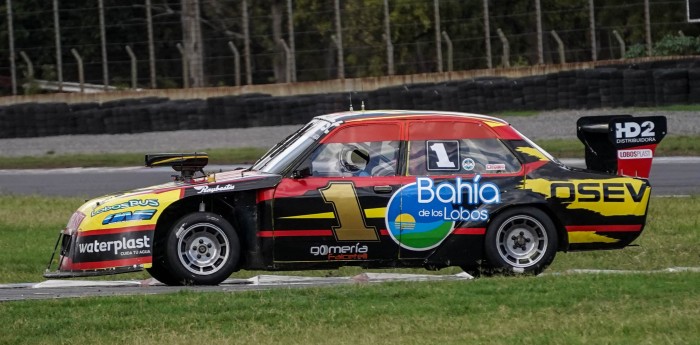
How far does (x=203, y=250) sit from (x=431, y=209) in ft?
5.88

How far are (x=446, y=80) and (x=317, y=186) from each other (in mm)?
21389

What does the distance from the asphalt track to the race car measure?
24.9 ft

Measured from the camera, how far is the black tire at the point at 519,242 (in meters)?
10.1

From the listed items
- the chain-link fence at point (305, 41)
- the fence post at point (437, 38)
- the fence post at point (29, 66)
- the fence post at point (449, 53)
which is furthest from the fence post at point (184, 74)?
the fence post at point (449, 53)

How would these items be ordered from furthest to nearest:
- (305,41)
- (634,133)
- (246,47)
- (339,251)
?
(305,41), (246,47), (634,133), (339,251)

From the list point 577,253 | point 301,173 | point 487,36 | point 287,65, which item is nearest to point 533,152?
point 301,173

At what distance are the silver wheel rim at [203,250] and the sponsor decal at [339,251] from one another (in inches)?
27.3

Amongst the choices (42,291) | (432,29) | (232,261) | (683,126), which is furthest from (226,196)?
(432,29)

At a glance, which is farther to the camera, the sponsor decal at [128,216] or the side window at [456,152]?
the side window at [456,152]

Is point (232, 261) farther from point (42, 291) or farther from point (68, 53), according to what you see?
point (68, 53)

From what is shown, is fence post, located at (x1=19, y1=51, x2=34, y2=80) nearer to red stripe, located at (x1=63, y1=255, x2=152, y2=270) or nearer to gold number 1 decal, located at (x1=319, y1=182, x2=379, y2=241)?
red stripe, located at (x1=63, y1=255, x2=152, y2=270)

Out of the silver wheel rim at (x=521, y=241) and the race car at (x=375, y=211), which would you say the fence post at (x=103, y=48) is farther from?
the silver wheel rim at (x=521, y=241)

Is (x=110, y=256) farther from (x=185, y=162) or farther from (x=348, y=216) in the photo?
(x=348, y=216)

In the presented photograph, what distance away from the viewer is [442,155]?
10305 millimetres
